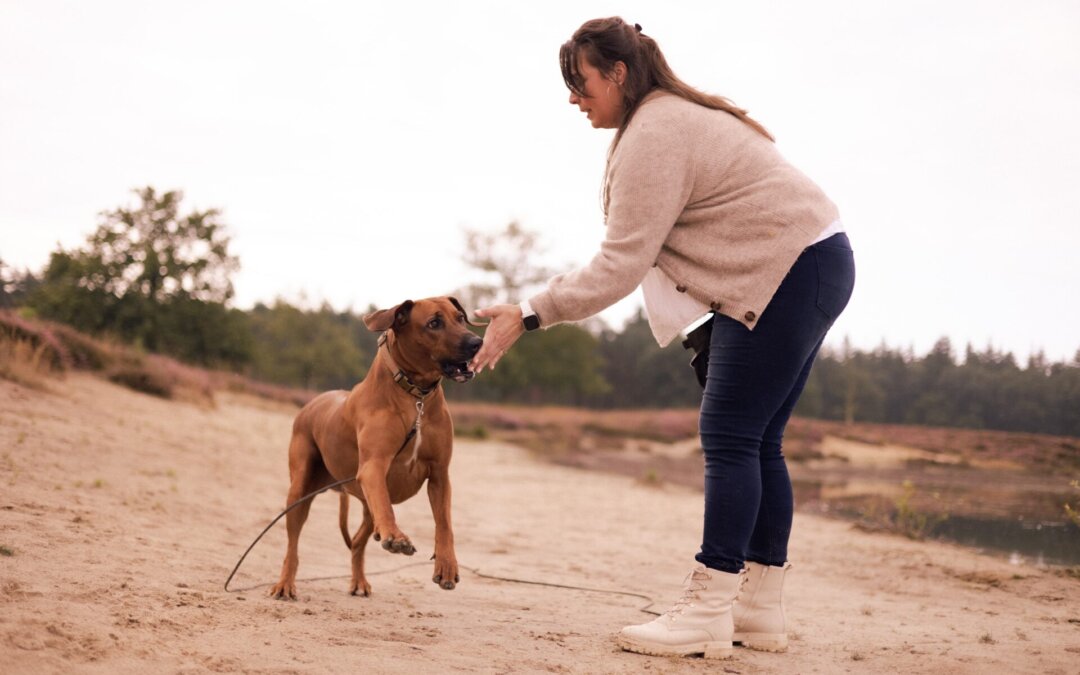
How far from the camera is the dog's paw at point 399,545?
3791 millimetres

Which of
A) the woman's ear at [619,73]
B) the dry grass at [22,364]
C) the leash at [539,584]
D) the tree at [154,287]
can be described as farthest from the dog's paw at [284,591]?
the tree at [154,287]

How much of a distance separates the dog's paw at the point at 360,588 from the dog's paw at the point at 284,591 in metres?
0.33

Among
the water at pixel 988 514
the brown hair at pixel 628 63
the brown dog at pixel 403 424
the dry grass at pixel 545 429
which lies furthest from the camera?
the dry grass at pixel 545 429

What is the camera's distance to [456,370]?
14.6 feet

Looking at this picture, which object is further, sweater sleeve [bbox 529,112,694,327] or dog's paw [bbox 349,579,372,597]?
dog's paw [bbox 349,579,372,597]

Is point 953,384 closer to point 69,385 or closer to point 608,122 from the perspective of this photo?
point 608,122

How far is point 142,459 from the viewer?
336 inches

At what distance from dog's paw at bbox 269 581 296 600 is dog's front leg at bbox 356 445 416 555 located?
0.64 m

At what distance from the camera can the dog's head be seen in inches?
176

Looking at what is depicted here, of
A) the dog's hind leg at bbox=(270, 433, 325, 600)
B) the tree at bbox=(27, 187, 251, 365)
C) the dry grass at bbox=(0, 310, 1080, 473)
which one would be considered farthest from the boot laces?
the tree at bbox=(27, 187, 251, 365)

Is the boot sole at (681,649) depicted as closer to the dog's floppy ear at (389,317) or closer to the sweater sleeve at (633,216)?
the sweater sleeve at (633,216)

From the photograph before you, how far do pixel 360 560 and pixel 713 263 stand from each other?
2.66 metres

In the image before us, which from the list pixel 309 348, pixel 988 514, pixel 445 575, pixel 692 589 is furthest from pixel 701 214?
pixel 309 348

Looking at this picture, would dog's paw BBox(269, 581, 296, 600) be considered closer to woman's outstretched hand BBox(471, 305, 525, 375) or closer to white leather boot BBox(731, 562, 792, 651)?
woman's outstretched hand BBox(471, 305, 525, 375)
